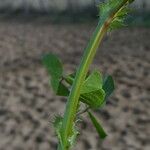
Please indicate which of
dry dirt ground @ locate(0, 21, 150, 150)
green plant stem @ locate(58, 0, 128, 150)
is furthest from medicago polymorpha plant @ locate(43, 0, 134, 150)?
dry dirt ground @ locate(0, 21, 150, 150)

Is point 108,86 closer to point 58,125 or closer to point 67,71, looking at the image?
point 58,125

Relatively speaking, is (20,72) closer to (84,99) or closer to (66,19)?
(66,19)

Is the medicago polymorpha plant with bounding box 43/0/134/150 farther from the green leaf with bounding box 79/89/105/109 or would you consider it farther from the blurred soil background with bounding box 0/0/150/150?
the blurred soil background with bounding box 0/0/150/150

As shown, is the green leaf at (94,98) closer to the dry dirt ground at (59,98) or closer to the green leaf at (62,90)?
the green leaf at (62,90)

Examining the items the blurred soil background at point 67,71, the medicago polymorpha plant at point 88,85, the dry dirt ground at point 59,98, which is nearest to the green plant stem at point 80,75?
the medicago polymorpha plant at point 88,85

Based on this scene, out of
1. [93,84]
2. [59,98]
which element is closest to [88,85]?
[93,84]

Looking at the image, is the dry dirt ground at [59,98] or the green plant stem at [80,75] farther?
the dry dirt ground at [59,98]

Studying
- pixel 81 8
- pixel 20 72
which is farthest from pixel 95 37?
pixel 81 8
